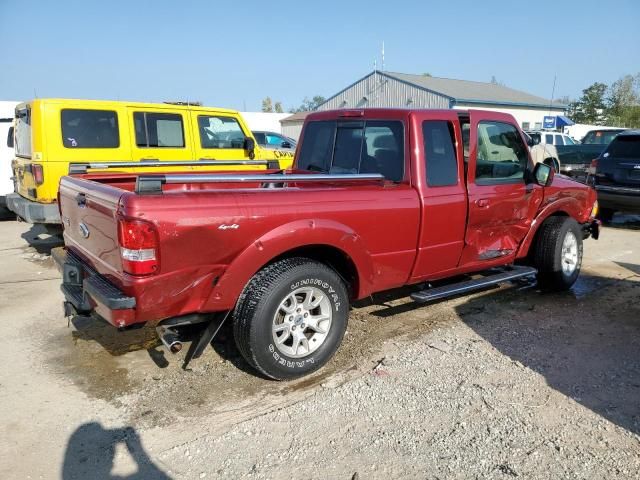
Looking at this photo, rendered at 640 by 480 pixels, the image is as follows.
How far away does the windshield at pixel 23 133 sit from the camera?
6.99m

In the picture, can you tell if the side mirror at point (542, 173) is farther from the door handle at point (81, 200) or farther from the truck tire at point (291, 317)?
the door handle at point (81, 200)

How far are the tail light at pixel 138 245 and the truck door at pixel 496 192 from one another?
2752mm

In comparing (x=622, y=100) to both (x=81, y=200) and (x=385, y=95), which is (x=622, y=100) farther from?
(x=81, y=200)

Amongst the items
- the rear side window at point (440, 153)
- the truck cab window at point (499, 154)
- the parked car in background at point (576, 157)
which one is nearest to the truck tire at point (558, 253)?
the truck cab window at point (499, 154)

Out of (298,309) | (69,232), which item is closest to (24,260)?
(69,232)

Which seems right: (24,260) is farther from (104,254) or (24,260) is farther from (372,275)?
(372,275)

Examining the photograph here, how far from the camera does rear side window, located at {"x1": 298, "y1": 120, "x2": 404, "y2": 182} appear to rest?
14.0ft

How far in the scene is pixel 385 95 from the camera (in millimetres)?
33125

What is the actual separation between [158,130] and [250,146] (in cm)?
147

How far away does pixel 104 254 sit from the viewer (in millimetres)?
3301

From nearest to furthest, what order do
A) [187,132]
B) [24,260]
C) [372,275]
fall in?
[372,275]
[24,260]
[187,132]

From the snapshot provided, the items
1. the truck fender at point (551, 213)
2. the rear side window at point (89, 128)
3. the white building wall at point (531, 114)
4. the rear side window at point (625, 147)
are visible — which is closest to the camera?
the truck fender at point (551, 213)

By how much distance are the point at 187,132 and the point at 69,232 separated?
4124mm

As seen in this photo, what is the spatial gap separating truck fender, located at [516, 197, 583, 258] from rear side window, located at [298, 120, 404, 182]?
1827 mm
